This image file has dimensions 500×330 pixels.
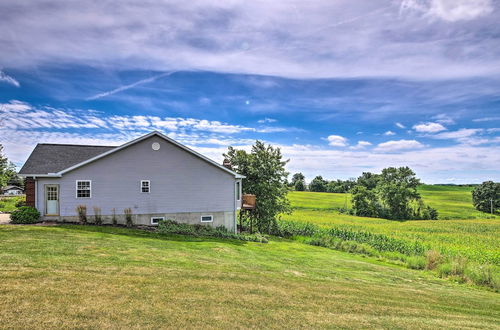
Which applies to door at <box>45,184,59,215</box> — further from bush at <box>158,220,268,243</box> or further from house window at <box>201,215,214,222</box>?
house window at <box>201,215,214,222</box>

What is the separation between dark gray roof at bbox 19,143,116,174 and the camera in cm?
1975

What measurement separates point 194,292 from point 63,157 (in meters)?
18.3

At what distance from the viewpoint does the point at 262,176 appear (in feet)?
97.6

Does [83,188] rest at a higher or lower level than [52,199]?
higher

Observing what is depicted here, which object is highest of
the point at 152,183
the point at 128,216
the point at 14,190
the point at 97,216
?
the point at 152,183

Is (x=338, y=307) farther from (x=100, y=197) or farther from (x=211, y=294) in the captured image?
(x=100, y=197)

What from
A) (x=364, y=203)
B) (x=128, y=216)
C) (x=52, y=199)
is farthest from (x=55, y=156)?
(x=364, y=203)

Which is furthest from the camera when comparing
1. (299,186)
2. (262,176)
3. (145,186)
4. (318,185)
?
(318,185)

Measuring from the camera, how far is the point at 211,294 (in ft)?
26.7

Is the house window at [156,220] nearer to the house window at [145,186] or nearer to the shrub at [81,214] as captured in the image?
the house window at [145,186]

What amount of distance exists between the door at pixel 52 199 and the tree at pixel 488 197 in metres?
94.0

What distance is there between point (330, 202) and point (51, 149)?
232ft

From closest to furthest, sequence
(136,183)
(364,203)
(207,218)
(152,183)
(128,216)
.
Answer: (128,216), (136,183), (152,183), (207,218), (364,203)

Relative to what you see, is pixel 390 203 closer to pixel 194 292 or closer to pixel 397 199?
pixel 397 199
